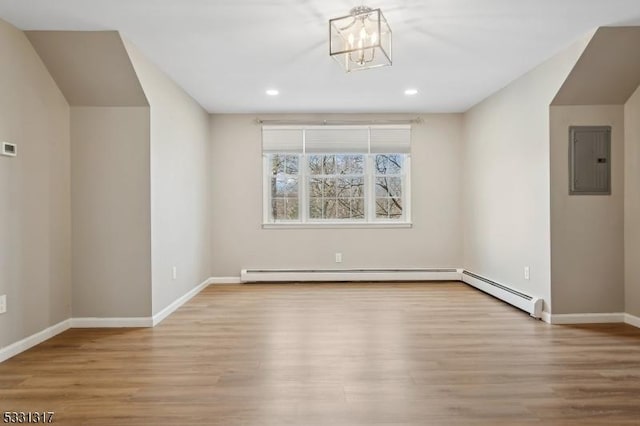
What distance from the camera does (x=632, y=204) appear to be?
3.78 meters

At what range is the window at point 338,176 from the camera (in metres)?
6.07

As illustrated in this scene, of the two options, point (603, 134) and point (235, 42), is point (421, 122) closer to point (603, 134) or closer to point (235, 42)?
point (603, 134)

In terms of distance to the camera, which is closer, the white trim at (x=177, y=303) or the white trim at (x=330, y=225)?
the white trim at (x=177, y=303)

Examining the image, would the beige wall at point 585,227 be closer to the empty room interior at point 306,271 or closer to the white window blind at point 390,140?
the empty room interior at point 306,271

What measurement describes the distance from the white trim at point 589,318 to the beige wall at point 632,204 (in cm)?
11

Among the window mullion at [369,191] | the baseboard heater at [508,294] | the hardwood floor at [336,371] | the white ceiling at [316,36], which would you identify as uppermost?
the white ceiling at [316,36]

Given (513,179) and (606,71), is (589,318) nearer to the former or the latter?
(513,179)

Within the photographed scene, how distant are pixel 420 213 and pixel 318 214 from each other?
1525mm

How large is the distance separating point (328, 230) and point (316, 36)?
10.7 feet

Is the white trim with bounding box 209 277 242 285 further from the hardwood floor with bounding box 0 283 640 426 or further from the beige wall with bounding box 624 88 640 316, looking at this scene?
the beige wall with bounding box 624 88 640 316

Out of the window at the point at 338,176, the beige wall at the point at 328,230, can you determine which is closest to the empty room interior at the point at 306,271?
the beige wall at the point at 328,230

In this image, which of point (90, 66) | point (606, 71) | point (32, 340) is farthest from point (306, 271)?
point (606, 71)

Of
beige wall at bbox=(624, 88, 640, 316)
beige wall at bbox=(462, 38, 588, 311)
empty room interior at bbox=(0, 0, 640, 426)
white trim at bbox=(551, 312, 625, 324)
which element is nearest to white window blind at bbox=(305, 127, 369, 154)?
empty room interior at bbox=(0, 0, 640, 426)

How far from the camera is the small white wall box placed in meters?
2.95
